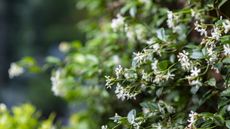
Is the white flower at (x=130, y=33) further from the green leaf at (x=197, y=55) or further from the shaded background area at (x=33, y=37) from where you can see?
the shaded background area at (x=33, y=37)

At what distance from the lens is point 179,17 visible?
1568mm

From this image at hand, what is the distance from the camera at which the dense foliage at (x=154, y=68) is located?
132cm

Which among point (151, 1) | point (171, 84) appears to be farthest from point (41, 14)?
point (171, 84)

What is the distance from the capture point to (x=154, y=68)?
1.37 meters

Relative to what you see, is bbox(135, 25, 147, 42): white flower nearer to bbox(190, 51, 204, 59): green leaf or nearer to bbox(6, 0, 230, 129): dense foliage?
bbox(6, 0, 230, 129): dense foliage

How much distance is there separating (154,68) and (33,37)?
4.11 meters

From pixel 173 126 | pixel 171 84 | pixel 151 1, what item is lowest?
pixel 173 126

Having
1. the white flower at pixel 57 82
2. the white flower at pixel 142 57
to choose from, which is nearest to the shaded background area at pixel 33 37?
the white flower at pixel 57 82

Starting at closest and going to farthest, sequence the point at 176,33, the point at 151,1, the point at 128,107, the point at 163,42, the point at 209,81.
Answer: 1. the point at 209,81
2. the point at 163,42
3. the point at 176,33
4. the point at 151,1
5. the point at 128,107

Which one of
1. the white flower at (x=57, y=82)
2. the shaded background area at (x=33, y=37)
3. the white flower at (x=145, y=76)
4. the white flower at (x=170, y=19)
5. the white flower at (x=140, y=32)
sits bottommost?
the white flower at (x=145, y=76)

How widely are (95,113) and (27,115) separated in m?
0.35

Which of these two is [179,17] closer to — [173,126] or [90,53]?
[173,126]

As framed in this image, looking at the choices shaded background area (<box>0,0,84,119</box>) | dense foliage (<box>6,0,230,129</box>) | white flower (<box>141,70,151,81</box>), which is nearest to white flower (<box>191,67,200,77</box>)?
dense foliage (<box>6,0,230,129</box>)

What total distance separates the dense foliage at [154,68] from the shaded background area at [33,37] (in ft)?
8.92
